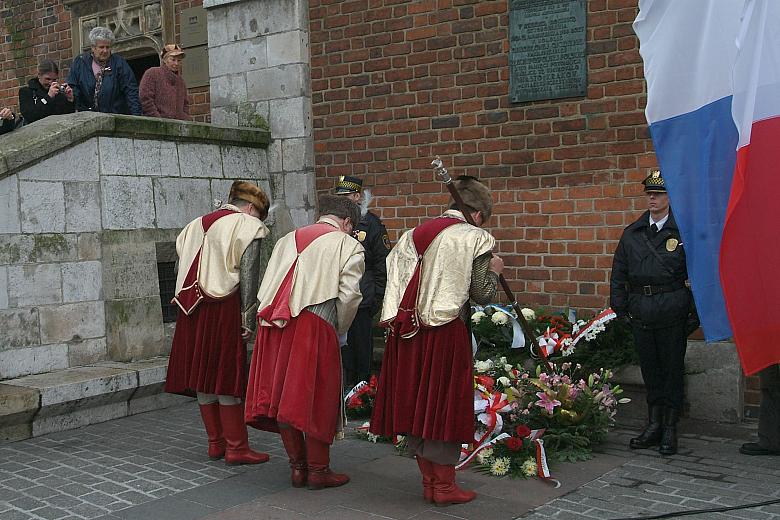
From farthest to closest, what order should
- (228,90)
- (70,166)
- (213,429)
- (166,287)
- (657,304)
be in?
(228,90)
(166,287)
(70,166)
(213,429)
(657,304)

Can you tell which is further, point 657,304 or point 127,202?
point 127,202

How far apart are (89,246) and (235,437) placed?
256 cm

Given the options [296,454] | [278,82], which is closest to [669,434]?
[296,454]

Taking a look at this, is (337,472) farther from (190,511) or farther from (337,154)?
(337,154)

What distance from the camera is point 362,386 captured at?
22.7ft

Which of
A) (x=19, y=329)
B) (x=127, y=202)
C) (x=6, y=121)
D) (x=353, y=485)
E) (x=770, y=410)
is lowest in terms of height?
(x=353, y=485)

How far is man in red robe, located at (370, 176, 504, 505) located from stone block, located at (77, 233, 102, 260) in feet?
11.4

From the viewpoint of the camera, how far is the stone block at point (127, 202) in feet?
24.9

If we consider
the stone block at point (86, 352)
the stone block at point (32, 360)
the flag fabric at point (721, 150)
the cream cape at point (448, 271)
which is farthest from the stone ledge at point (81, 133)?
the flag fabric at point (721, 150)

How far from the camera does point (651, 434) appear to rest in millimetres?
5973

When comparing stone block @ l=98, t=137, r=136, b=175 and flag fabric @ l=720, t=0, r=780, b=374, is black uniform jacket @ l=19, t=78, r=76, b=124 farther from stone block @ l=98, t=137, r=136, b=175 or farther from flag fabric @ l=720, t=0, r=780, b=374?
flag fabric @ l=720, t=0, r=780, b=374

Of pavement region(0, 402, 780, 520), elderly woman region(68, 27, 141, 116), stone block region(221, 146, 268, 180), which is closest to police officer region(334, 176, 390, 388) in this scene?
pavement region(0, 402, 780, 520)

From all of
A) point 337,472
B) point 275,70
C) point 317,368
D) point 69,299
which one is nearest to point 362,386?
point 337,472

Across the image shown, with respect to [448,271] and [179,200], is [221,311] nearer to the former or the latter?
[448,271]
